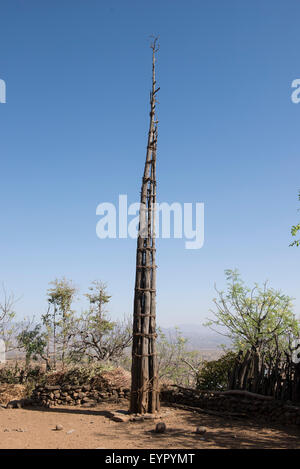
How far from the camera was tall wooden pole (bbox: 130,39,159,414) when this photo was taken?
987 cm

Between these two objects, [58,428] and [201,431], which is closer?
[201,431]

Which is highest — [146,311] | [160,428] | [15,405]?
[146,311]

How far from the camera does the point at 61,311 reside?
15430mm

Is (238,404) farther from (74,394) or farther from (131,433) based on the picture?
(74,394)

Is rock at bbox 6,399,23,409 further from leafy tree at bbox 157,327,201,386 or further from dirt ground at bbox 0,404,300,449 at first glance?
leafy tree at bbox 157,327,201,386

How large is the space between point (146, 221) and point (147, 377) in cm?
442

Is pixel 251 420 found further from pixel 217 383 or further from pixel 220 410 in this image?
pixel 217 383

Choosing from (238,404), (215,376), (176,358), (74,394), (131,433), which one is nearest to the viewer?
(131,433)

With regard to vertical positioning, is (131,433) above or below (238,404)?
below

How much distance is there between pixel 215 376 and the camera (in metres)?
11.8

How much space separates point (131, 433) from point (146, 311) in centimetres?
311

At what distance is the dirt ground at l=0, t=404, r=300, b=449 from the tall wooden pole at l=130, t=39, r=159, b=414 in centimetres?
74

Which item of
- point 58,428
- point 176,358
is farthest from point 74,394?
point 176,358
